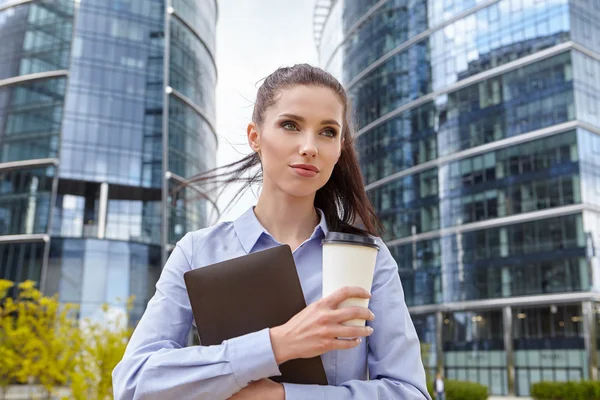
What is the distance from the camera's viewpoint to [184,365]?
1315mm

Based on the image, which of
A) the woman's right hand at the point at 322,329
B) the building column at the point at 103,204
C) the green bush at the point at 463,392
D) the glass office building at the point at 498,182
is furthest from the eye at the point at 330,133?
the building column at the point at 103,204

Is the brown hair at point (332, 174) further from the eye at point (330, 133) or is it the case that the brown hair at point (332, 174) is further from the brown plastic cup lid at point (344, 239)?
the brown plastic cup lid at point (344, 239)

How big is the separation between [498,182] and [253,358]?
39.3 m

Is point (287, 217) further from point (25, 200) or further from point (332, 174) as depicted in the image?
point (25, 200)

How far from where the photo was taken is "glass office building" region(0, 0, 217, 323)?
1528 inches

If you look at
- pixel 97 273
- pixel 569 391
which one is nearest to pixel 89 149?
pixel 97 273

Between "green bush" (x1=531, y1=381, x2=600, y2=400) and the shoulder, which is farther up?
the shoulder

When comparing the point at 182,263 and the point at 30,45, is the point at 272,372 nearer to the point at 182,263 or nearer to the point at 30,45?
the point at 182,263

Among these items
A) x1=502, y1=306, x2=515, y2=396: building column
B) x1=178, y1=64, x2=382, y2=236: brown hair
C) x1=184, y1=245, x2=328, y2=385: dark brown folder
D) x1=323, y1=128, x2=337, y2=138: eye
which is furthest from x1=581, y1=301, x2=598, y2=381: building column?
x1=184, y1=245, x2=328, y2=385: dark brown folder

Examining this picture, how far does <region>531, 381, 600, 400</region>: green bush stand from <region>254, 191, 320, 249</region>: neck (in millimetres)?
27126

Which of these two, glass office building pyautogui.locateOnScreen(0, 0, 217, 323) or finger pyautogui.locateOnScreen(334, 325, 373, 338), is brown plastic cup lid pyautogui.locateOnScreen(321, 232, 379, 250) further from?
glass office building pyautogui.locateOnScreen(0, 0, 217, 323)

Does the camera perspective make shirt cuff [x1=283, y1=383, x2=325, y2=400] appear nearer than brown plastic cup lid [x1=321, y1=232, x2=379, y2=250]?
No

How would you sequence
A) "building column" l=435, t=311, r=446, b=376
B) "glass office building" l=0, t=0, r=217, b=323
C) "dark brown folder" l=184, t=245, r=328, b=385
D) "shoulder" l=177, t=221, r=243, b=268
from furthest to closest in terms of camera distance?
"building column" l=435, t=311, r=446, b=376, "glass office building" l=0, t=0, r=217, b=323, "shoulder" l=177, t=221, r=243, b=268, "dark brown folder" l=184, t=245, r=328, b=385

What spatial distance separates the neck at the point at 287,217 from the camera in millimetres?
1693
